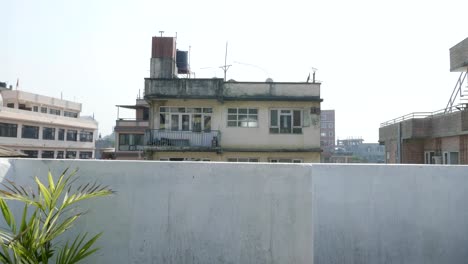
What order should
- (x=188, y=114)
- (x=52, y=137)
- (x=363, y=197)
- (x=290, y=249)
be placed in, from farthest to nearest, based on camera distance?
1. (x=52, y=137)
2. (x=188, y=114)
3. (x=363, y=197)
4. (x=290, y=249)

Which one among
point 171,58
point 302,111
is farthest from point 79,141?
point 302,111

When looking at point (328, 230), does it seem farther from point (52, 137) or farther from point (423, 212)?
point (52, 137)

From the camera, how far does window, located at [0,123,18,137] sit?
109 ft

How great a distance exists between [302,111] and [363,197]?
15.4 m

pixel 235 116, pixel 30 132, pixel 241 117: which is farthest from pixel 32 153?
pixel 241 117

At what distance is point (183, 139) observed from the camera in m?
18.2

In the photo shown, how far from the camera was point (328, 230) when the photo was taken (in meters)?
4.00

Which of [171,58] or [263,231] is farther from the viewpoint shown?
[171,58]

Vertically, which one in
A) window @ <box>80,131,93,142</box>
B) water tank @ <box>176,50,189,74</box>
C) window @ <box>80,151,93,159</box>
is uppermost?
water tank @ <box>176,50,189,74</box>

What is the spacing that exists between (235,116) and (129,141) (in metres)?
24.5

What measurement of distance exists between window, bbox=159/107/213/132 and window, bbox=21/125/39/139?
26005 millimetres

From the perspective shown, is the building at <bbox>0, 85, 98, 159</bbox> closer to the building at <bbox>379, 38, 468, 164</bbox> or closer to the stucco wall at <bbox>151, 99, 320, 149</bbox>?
the stucco wall at <bbox>151, 99, 320, 149</bbox>

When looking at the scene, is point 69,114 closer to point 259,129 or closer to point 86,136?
point 86,136

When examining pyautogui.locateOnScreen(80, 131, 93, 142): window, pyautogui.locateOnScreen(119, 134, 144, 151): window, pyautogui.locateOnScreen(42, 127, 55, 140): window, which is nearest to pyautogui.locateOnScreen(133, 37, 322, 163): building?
pyautogui.locateOnScreen(119, 134, 144, 151): window
